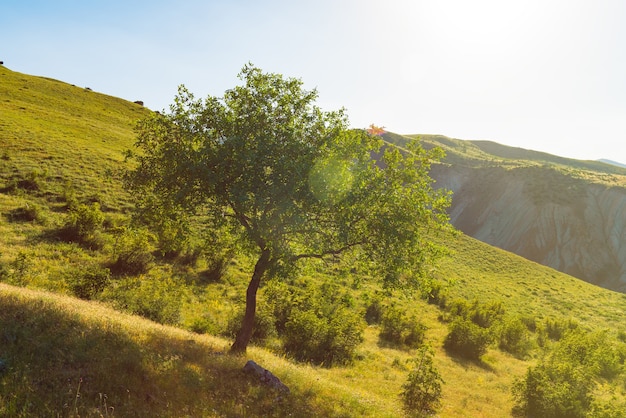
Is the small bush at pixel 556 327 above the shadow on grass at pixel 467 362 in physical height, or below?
below

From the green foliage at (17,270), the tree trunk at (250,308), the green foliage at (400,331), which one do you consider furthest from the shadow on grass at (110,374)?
the green foliage at (400,331)

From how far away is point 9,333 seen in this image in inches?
438

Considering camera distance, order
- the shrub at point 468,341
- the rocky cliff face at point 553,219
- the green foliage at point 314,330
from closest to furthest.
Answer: the green foliage at point 314,330 → the shrub at point 468,341 → the rocky cliff face at point 553,219

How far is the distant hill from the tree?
83.7 metres

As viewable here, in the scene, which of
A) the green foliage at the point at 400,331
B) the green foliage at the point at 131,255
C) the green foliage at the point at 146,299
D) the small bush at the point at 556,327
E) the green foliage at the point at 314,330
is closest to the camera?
the green foliage at the point at 146,299

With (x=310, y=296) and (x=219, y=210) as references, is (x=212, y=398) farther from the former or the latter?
(x=310, y=296)

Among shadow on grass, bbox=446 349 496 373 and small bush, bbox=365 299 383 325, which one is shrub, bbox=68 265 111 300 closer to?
small bush, bbox=365 299 383 325

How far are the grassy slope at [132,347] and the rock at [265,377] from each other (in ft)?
1.87

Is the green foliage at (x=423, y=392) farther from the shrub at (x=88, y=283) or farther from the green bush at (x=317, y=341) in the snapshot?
the shrub at (x=88, y=283)

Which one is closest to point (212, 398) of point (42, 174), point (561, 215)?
point (42, 174)

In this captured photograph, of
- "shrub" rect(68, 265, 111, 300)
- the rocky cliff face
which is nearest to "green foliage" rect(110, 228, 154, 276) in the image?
"shrub" rect(68, 265, 111, 300)

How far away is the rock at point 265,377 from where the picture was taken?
13.8 m

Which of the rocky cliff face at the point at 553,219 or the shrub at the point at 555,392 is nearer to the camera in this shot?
the shrub at the point at 555,392

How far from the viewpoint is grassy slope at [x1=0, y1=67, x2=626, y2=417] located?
9906 millimetres
